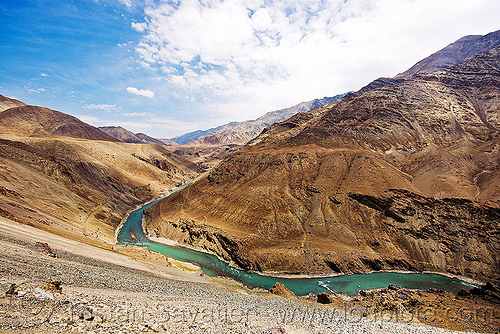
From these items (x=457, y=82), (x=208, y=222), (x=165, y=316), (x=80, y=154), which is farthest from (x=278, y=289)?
(x=457, y=82)

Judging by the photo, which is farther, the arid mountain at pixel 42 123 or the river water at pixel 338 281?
the arid mountain at pixel 42 123

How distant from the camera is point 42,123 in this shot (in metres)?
140

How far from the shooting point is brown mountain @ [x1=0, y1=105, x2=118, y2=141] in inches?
4890

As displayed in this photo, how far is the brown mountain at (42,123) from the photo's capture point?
407 ft

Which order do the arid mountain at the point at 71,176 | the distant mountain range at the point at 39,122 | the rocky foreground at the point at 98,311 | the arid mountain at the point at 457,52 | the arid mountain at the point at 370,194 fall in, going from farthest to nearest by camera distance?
the arid mountain at the point at 457,52
the distant mountain range at the point at 39,122
the arid mountain at the point at 71,176
the arid mountain at the point at 370,194
the rocky foreground at the point at 98,311

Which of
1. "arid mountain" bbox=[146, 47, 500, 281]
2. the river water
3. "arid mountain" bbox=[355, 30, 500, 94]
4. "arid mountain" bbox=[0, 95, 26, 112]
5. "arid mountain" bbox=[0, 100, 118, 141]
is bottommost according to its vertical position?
the river water

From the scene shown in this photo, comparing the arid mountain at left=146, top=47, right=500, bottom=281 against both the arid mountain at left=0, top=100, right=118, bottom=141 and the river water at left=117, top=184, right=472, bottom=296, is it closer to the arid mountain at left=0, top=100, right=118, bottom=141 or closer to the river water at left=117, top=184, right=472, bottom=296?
the river water at left=117, top=184, right=472, bottom=296

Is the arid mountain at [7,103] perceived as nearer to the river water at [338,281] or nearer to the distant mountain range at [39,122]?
the distant mountain range at [39,122]

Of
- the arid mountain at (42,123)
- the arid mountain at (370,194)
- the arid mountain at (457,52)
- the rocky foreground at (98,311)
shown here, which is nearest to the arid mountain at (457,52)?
the arid mountain at (457,52)

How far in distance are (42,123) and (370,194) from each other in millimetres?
181839

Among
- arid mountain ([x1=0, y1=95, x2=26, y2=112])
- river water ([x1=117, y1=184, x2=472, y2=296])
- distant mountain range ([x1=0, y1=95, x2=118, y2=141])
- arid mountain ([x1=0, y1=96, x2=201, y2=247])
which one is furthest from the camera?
arid mountain ([x1=0, y1=95, x2=26, y2=112])

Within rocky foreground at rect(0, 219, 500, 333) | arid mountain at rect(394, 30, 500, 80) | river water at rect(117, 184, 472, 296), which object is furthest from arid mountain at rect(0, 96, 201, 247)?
arid mountain at rect(394, 30, 500, 80)

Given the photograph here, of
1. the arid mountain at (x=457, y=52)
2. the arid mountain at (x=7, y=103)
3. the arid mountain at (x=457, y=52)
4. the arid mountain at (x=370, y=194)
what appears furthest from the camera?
the arid mountain at (x=457, y=52)

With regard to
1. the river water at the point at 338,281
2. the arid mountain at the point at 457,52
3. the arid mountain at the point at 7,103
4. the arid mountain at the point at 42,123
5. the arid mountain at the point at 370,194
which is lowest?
the river water at the point at 338,281
